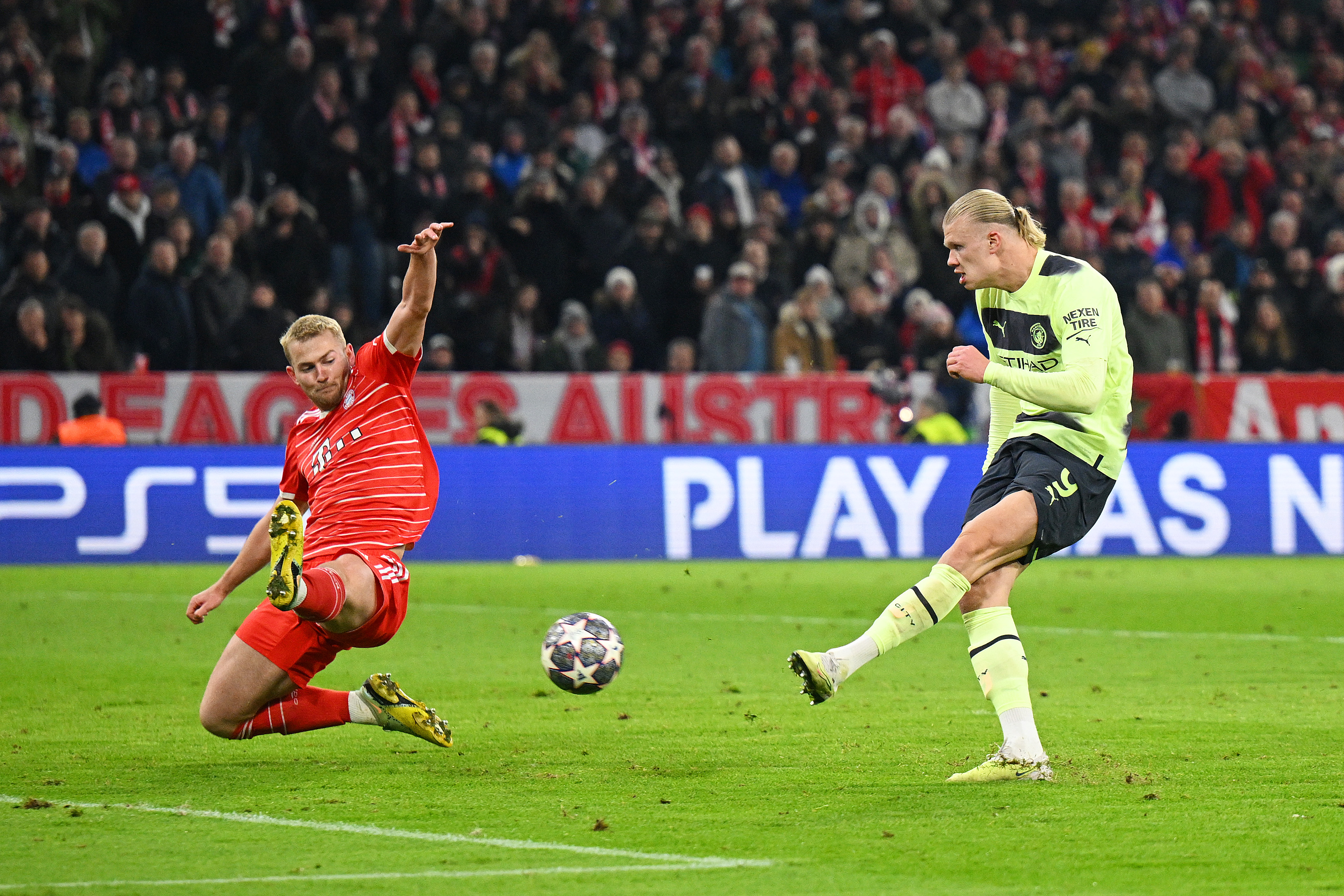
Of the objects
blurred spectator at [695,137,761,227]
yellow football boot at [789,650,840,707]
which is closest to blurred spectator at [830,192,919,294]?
blurred spectator at [695,137,761,227]

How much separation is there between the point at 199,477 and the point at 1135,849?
11.1m

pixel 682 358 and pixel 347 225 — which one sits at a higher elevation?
pixel 347 225

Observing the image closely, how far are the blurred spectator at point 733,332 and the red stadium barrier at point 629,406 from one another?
3.41 feet

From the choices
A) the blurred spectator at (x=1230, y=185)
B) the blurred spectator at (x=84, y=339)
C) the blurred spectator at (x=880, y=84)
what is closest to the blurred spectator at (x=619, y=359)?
the blurred spectator at (x=84, y=339)

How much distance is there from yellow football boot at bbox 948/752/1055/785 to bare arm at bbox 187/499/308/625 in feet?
8.49

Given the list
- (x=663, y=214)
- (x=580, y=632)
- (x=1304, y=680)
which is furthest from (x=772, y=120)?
(x=580, y=632)

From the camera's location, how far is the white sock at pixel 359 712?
21.8 ft

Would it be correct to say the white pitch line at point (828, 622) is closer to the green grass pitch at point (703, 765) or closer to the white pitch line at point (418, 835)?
the green grass pitch at point (703, 765)

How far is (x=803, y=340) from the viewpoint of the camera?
1766 cm

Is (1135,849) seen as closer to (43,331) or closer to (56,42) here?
(43,331)

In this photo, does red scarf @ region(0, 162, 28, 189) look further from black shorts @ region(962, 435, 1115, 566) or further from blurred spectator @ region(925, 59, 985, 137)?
black shorts @ region(962, 435, 1115, 566)

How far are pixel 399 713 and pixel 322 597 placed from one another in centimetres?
70

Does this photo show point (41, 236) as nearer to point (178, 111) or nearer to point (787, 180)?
point (178, 111)

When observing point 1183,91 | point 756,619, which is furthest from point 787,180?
point 756,619
